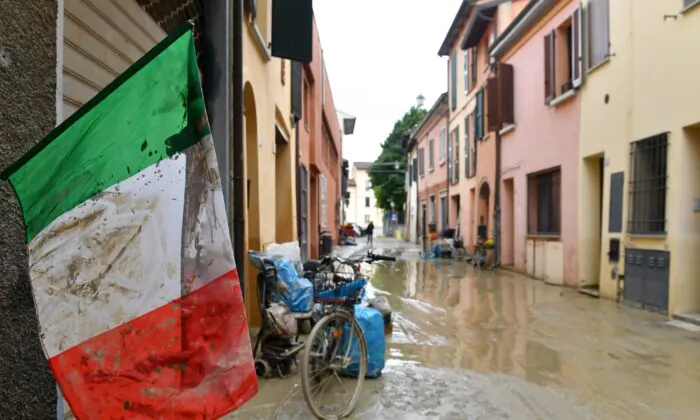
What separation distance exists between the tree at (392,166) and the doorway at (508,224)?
84.3 ft

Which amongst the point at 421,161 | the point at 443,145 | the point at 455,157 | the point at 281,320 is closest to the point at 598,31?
the point at 281,320

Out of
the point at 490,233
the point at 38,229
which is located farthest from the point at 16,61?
the point at 490,233

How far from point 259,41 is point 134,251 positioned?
5.16m

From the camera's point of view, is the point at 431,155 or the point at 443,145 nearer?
the point at 443,145

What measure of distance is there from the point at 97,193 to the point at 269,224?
5642mm

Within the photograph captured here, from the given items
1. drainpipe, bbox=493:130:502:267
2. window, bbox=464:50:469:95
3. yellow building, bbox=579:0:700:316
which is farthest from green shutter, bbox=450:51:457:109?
yellow building, bbox=579:0:700:316

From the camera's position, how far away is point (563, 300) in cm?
862

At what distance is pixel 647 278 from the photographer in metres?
7.39

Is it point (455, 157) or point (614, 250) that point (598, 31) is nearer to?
point (614, 250)

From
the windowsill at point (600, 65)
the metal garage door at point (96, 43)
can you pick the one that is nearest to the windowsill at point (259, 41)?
the metal garage door at point (96, 43)

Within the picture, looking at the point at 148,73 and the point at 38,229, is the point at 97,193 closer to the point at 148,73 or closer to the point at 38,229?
the point at 38,229

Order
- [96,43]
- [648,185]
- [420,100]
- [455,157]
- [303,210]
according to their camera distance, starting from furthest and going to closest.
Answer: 1. [420,100]
2. [455,157]
3. [303,210]
4. [648,185]
5. [96,43]

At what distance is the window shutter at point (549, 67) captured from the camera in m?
11.0

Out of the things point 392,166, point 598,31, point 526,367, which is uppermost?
point 392,166
